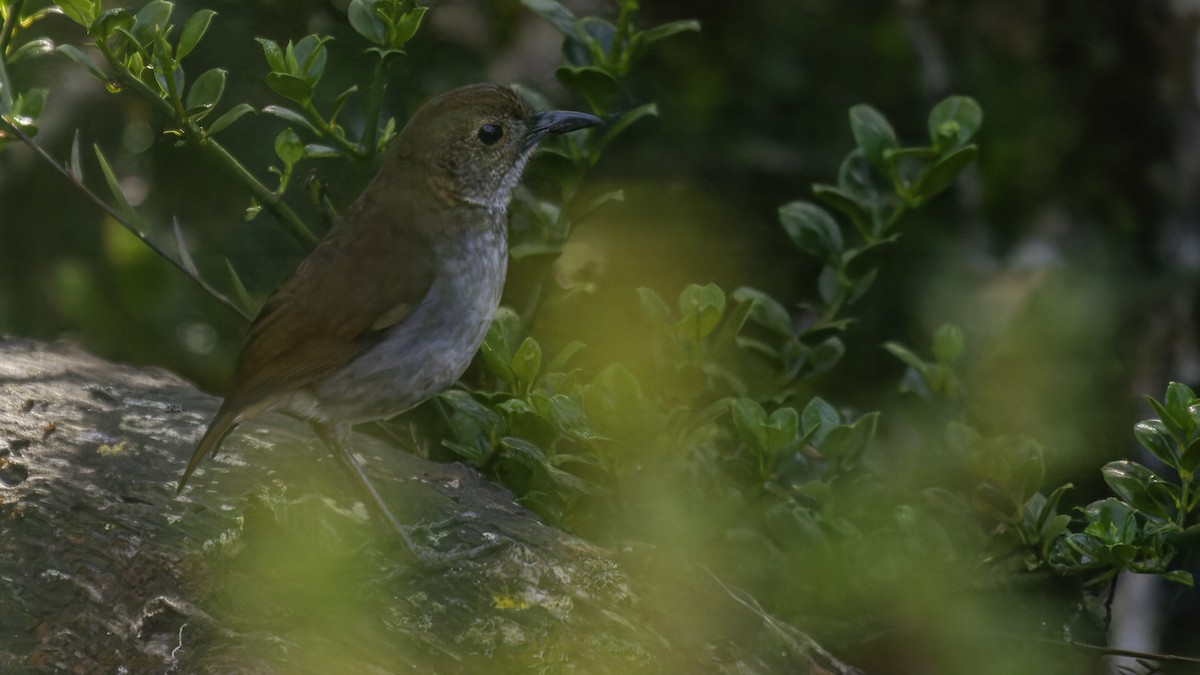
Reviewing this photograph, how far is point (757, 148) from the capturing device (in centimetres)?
455

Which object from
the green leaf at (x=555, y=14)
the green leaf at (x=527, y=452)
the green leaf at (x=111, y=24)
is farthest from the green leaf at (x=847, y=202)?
the green leaf at (x=111, y=24)

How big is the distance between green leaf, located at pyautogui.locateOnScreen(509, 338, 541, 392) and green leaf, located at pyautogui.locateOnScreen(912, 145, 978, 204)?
0.98 m

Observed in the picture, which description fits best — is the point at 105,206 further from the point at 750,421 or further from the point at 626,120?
the point at 750,421

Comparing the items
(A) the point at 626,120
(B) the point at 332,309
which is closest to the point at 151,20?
(B) the point at 332,309

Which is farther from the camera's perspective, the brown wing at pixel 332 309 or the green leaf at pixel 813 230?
the green leaf at pixel 813 230

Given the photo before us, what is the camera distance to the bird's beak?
9.70 feet

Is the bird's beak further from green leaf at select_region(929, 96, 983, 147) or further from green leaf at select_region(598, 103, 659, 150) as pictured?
green leaf at select_region(929, 96, 983, 147)

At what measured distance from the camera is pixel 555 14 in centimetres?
313

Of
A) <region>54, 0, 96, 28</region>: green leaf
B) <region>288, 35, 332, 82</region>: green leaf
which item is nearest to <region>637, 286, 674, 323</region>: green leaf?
<region>288, 35, 332, 82</region>: green leaf

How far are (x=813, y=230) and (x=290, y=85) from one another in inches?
50.9

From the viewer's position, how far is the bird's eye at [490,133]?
2998 mm

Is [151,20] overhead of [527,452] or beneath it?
overhead

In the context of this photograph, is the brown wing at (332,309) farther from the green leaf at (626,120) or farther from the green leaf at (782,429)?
the green leaf at (782,429)

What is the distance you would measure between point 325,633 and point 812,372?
145 centimetres
